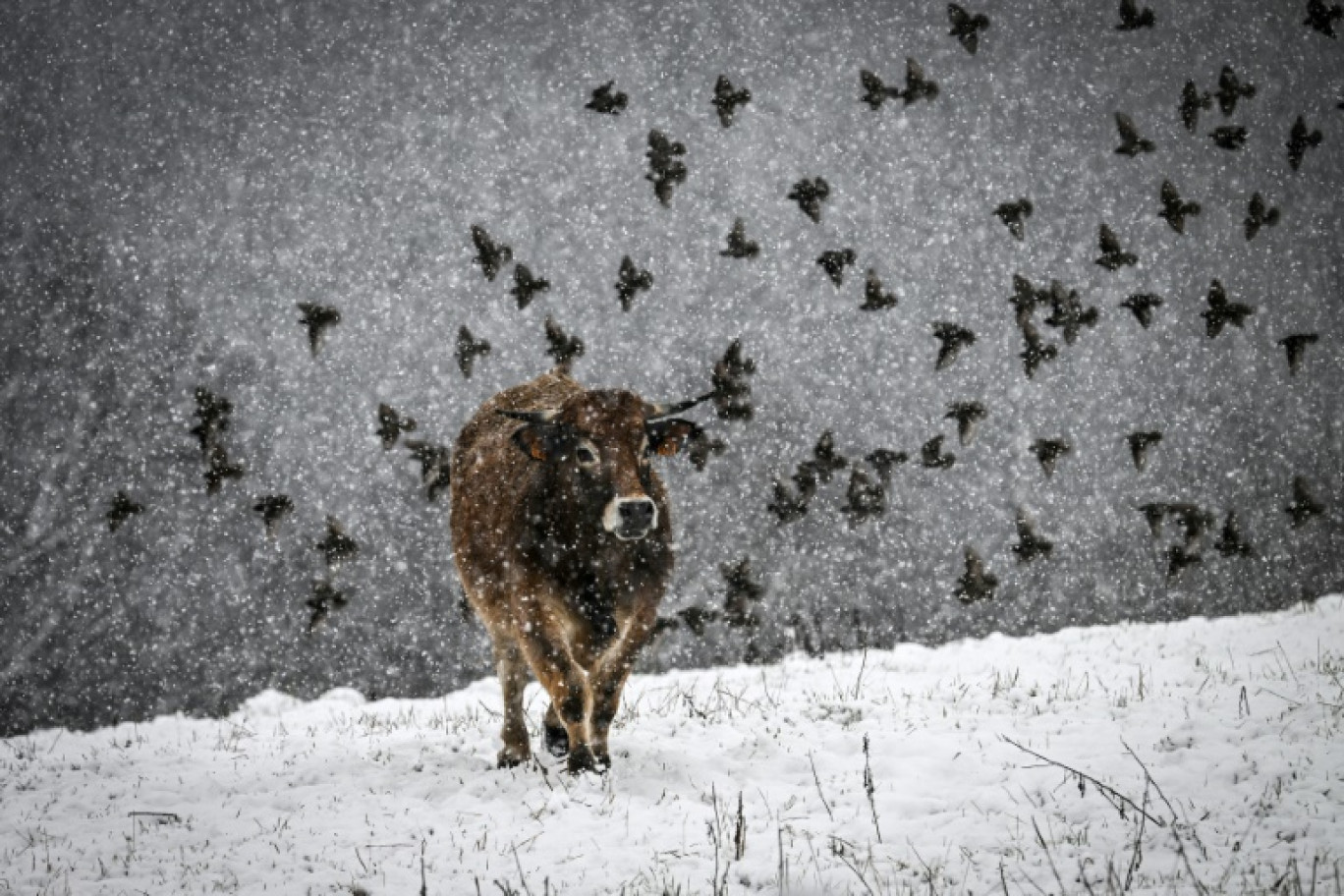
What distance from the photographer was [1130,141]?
12.0 m

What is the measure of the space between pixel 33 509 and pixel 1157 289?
13.5 meters

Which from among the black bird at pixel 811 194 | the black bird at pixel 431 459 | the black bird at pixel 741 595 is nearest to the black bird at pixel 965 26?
the black bird at pixel 811 194

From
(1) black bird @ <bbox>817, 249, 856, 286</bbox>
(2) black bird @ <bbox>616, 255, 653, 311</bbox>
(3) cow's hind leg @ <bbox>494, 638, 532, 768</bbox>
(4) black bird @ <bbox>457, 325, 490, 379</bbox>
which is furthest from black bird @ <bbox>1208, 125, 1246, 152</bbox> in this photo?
(3) cow's hind leg @ <bbox>494, 638, 532, 768</bbox>

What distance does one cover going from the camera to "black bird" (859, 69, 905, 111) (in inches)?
461

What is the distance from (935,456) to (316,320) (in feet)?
24.0

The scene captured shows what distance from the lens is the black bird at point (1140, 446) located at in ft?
39.0

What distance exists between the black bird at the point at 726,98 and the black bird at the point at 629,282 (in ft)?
Result: 7.03

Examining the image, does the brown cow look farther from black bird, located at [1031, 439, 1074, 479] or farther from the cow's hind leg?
black bird, located at [1031, 439, 1074, 479]

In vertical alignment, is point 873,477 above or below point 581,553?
above

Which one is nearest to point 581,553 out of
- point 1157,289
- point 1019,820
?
point 1019,820

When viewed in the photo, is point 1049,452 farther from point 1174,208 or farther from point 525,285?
point 525,285

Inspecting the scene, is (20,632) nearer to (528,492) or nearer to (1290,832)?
(528,492)

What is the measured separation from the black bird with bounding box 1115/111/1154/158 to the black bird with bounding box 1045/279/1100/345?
1.91m

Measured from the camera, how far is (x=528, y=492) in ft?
18.9
